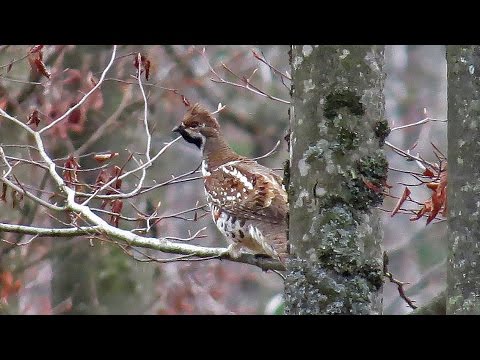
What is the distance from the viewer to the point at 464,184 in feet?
7.68

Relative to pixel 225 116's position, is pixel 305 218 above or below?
below

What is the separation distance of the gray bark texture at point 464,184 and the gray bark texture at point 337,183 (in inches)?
25.1

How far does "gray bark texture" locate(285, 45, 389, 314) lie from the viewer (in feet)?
9.78

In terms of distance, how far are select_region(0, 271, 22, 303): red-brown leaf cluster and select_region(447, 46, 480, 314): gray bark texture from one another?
4.42 m

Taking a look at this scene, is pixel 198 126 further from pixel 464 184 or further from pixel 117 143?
pixel 464 184

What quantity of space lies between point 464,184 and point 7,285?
461 cm

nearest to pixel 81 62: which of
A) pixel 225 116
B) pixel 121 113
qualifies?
pixel 121 113

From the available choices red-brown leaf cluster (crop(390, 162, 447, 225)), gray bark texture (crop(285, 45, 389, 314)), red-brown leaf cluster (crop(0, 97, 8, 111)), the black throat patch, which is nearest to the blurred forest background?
red-brown leaf cluster (crop(0, 97, 8, 111))

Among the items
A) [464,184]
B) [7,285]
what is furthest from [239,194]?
[464,184]

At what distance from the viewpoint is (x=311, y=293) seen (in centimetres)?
300

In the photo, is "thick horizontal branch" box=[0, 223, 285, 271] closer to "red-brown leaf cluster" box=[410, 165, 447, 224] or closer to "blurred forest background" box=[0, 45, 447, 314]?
"blurred forest background" box=[0, 45, 447, 314]

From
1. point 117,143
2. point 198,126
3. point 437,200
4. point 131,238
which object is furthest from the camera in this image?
point 117,143
